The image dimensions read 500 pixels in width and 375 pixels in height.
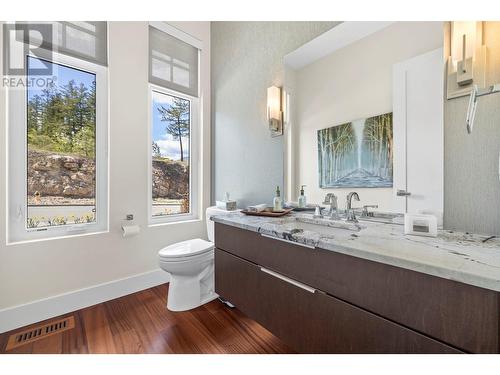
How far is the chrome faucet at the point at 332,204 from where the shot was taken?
146 cm

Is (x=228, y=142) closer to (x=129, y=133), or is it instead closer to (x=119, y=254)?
(x=129, y=133)

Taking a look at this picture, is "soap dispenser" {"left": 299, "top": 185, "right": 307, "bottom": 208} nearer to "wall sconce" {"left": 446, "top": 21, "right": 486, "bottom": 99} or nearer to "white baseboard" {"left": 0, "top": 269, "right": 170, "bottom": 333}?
"wall sconce" {"left": 446, "top": 21, "right": 486, "bottom": 99}

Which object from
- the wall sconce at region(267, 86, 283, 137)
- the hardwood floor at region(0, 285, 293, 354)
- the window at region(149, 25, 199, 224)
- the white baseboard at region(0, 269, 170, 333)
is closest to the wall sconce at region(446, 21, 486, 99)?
the wall sconce at region(267, 86, 283, 137)

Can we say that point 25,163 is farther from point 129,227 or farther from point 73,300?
point 73,300

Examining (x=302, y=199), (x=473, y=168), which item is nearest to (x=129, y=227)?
(x=302, y=199)

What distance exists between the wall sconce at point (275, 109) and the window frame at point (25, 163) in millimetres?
1428

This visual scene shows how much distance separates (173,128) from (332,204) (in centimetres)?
185

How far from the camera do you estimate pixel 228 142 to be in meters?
2.42

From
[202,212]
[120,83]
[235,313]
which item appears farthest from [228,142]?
[235,313]

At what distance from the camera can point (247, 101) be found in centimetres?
220

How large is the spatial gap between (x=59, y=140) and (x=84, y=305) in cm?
135

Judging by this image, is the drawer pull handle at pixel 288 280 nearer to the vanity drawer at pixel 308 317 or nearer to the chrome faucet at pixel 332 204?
the vanity drawer at pixel 308 317

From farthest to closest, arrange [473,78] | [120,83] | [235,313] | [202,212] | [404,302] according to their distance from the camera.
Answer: [202,212]
[120,83]
[235,313]
[473,78]
[404,302]

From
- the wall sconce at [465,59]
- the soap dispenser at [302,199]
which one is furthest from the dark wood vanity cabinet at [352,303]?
the wall sconce at [465,59]
